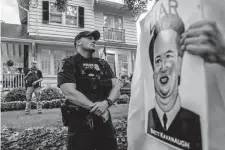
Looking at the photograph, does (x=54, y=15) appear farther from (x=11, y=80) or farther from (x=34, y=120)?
(x=34, y=120)

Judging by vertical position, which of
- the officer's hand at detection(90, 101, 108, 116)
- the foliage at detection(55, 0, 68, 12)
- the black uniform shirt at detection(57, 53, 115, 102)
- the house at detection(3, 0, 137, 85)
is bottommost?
the officer's hand at detection(90, 101, 108, 116)

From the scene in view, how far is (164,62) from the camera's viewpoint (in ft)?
1.79

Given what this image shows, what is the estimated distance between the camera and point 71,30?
34.3 feet

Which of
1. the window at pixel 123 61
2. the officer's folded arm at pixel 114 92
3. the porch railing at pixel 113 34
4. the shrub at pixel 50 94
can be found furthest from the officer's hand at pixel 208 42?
the window at pixel 123 61

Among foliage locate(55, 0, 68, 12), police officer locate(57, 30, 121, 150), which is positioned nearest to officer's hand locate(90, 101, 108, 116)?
police officer locate(57, 30, 121, 150)

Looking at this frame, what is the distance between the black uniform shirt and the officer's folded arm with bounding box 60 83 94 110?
0.15 feet

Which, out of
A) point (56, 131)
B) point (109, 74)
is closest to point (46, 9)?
point (56, 131)

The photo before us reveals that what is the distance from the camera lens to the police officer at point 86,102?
154 centimetres

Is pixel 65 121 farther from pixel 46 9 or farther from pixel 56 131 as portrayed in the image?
pixel 46 9

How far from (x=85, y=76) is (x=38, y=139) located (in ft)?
5.80

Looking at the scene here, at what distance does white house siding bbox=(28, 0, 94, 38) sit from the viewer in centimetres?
950

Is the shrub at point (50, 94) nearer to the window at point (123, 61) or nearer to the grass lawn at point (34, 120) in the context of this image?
the grass lawn at point (34, 120)

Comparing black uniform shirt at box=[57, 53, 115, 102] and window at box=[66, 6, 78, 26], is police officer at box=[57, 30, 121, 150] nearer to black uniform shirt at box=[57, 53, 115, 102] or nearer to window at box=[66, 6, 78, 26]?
black uniform shirt at box=[57, 53, 115, 102]

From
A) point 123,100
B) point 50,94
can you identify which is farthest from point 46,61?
point 123,100
